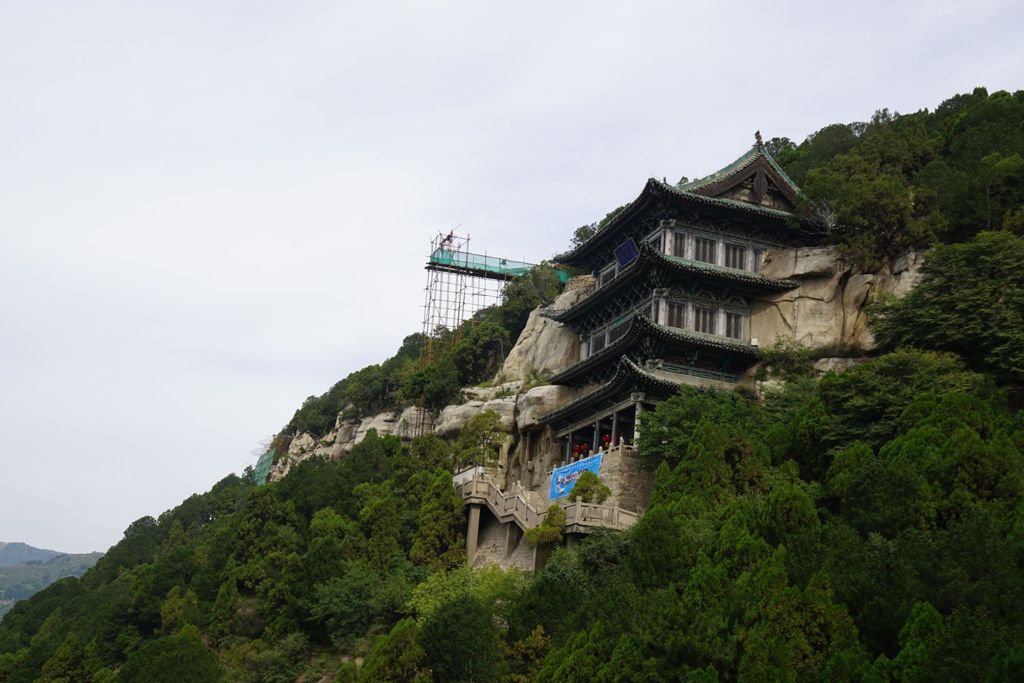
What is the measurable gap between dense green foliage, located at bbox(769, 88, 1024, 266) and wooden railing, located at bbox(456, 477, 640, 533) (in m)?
13.1

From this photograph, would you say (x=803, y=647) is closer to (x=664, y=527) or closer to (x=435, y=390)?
(x=664, y=527)

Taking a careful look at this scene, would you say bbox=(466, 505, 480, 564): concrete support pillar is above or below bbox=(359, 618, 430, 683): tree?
above

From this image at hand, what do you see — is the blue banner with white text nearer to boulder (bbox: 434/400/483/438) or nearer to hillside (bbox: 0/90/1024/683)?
hillside (bbox: 0/90/1024/683)

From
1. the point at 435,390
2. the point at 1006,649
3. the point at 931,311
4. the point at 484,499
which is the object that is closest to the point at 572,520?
the point at 484,499

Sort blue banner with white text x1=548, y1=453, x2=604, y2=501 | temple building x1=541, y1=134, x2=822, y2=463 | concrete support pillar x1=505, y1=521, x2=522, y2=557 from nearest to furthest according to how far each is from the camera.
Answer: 1. concrete support pillar x1=505, y1=521, x2=522, y2=557
2. blue banner with white text x1=548, y1=453, x2=604, y2=501
3. temple building x1=541, y1=134, x2=822, y2=463

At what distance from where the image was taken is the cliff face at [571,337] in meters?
37.5

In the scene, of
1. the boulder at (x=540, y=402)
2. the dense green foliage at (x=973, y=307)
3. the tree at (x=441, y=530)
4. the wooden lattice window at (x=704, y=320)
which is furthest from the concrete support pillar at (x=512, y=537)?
the dense green foliage at (x=973, y=307)

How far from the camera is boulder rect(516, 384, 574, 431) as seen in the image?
4325 centimetres

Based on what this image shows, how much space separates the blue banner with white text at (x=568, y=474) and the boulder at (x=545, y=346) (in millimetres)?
11523

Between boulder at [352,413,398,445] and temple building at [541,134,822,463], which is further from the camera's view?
boulder at [352,413,398,445]

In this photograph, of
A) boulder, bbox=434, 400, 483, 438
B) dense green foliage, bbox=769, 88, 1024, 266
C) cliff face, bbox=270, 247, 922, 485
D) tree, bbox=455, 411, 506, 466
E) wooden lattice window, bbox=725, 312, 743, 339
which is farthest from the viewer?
boulder, bbox=434, 400, 483, 438

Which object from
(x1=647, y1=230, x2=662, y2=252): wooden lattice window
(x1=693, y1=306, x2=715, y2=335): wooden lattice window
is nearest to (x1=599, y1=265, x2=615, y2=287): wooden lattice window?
(x1=647, y1=230, x2=662, y2=252): wooden lattice window

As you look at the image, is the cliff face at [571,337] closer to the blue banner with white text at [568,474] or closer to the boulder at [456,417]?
the boulder at [456,417]

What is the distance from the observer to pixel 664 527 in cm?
2411
